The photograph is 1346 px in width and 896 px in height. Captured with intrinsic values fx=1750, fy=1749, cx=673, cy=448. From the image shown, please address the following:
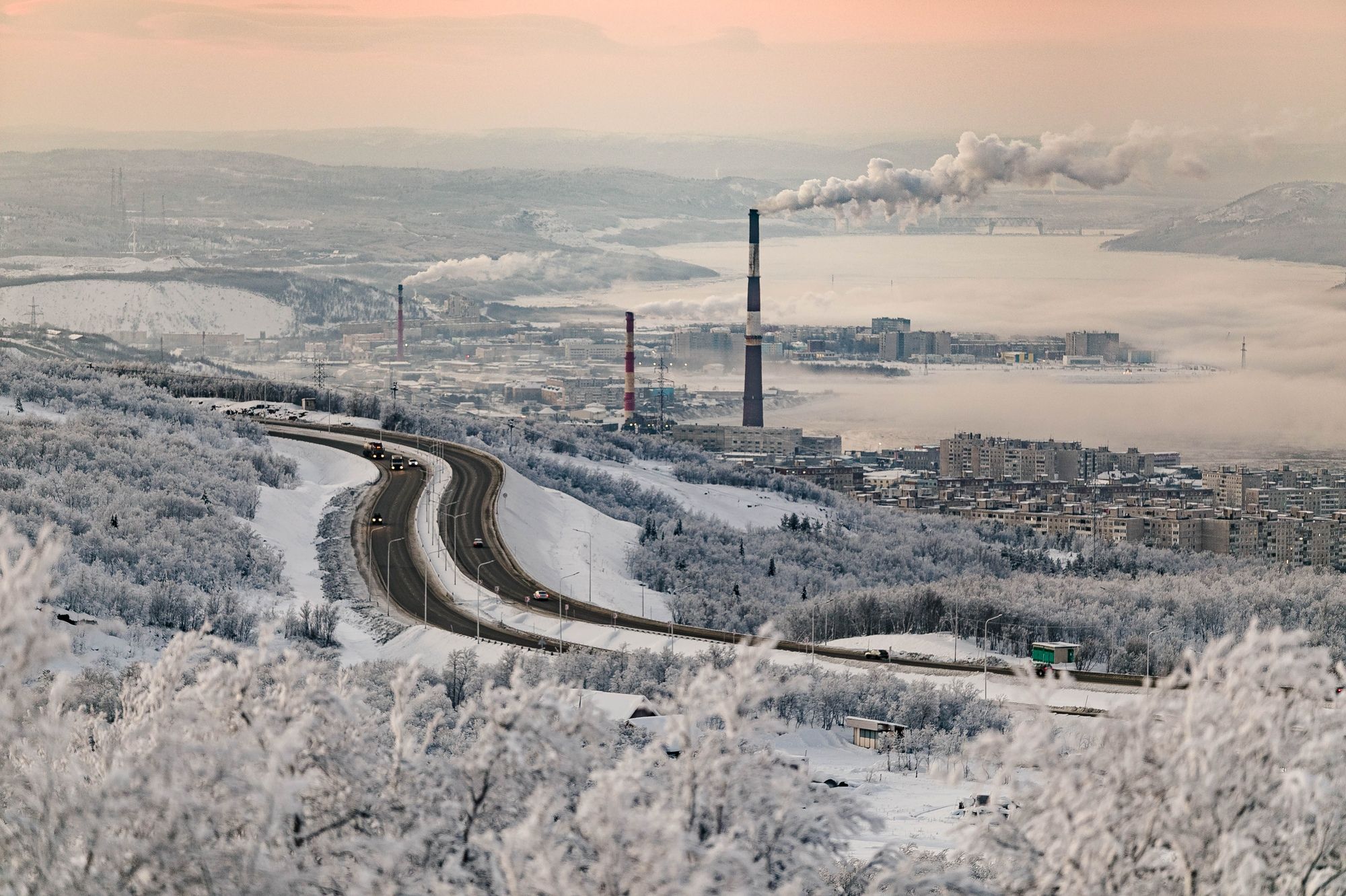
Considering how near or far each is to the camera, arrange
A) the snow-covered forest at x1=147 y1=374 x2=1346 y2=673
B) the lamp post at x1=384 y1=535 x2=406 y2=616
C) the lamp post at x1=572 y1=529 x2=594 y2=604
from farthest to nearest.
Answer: the lamp post at x1=572 y1=529 x2=594 y2=604, the snow-covered forest at x1=147 y1=374 x2=1346 y2=673, the lamp post at x1=384 y1=535 x2=406 y2=616

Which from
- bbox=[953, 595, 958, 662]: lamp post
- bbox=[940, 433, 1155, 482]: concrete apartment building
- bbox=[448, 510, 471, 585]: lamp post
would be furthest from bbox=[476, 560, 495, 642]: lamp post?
bbox=[940, 433, 1155, 482]: concrete apartment building

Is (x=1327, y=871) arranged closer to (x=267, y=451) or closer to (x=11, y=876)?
(x=11, y=876)

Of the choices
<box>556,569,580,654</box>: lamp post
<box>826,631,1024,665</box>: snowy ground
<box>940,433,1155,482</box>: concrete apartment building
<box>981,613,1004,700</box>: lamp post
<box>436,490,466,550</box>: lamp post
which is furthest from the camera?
<box>940,433,1155,482</box>: concrete apartment building

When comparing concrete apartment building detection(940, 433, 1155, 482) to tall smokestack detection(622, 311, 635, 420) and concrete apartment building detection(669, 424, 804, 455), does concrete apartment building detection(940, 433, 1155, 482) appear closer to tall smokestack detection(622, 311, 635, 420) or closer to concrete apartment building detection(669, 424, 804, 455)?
concrete apartment building detection(669, 424, 804, 455)

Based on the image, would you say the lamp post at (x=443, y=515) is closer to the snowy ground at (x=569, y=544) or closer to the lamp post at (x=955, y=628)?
the snowy ground at (x=569, y=544)

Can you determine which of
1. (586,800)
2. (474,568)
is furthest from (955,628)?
(586,800)

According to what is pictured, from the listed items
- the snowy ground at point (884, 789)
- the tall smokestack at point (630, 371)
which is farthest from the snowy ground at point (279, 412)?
the tall smokestack at point (630, 371)

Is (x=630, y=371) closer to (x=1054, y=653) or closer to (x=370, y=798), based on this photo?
(x=1054, y=653)
